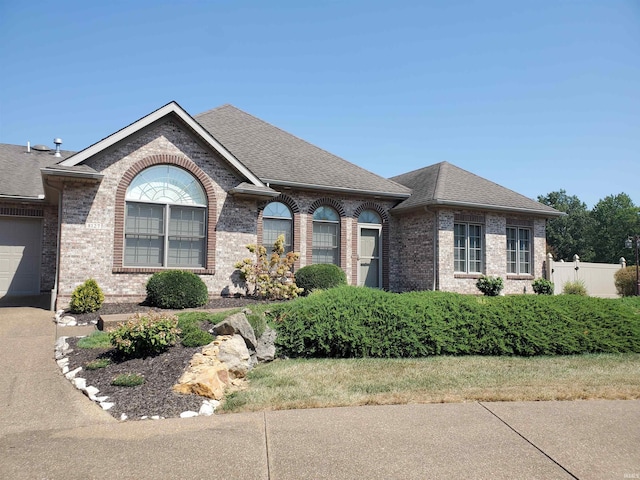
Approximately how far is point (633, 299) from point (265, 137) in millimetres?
13656

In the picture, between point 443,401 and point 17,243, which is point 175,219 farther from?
point 443,401

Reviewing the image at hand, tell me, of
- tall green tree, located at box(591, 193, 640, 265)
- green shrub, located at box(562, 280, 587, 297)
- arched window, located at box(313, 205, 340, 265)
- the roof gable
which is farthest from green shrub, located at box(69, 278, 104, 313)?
tall green tree, located at box(591, 193, 640, 265)

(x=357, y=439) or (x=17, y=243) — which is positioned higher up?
(x=17, y=243)

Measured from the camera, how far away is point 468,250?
16.8 meters

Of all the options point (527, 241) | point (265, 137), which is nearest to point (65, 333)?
point (265, 137)

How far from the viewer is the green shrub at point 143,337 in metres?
7.07

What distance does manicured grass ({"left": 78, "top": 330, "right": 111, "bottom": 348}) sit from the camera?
805 centimetres

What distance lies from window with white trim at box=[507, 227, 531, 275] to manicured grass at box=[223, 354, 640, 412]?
31.1ft

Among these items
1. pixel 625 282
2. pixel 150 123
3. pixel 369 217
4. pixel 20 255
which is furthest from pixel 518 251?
pixel 20 255

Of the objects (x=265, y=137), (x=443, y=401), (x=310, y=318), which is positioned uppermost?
(x=265, y=137)

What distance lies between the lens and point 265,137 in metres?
18.6

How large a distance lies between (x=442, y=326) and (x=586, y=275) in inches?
684

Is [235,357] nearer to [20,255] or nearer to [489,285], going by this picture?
[20,255]

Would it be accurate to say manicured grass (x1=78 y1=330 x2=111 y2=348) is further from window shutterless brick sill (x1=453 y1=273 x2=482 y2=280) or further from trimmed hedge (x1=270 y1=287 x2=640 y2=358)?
window shutterless brick sill (x1=453 y1=273 x2=482 y2=280)
